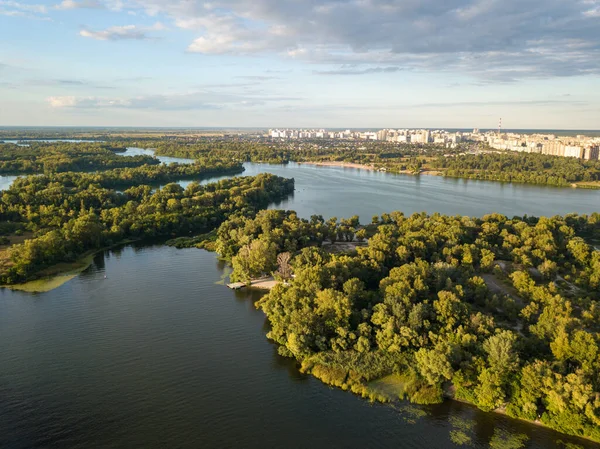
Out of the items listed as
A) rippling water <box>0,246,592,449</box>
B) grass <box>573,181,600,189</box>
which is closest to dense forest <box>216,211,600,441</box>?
rippling water <box>0,246,592,449</box>

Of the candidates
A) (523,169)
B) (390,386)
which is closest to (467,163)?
(523,169)

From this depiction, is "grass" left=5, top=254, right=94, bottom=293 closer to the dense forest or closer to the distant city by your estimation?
the dense forest

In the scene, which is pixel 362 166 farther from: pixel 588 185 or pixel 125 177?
pixel 125 177

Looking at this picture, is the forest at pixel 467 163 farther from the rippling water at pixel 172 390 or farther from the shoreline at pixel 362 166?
the rippling water at pixel 172 390

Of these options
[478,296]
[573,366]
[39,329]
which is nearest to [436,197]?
[478,296]

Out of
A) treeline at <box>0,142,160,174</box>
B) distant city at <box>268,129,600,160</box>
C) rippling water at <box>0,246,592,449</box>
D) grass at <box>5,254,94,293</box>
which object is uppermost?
distant city at <box>268,129,600,160</box>

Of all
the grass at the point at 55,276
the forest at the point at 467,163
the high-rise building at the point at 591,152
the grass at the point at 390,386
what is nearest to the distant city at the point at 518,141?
the high-rise building at the point at 591,152
